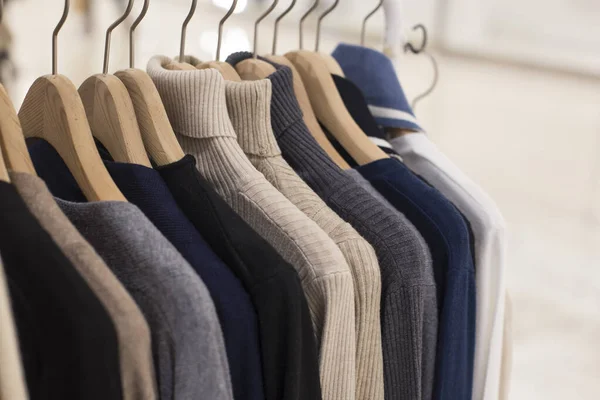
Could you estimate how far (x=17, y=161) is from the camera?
0.51 meters

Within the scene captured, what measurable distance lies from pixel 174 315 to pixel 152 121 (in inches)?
8.9

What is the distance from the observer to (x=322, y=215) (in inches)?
25.0

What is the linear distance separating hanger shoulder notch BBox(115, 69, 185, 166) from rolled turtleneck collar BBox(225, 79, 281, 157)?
0.08 metres

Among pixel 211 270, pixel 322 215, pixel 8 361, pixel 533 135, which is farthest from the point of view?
pixel 533 135

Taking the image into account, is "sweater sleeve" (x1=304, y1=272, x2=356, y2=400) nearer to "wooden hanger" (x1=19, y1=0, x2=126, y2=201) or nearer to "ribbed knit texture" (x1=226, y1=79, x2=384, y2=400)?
"ribbed knit texture" (x1=226, y1=79, x2=384, y2=400)

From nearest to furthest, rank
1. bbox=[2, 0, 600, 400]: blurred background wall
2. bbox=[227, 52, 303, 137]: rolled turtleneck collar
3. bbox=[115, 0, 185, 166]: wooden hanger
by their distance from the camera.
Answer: bbox=[115, 0, 185, 166]: wooden hanger, bbox=[227, 52, 303, 137]: rolled turtleneck collar, bbox=[2, 0, 600, 400]: blurred background wall

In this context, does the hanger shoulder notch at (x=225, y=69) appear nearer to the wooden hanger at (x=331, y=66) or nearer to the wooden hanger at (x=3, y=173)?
the wooden hanger at (x=331, y=66)

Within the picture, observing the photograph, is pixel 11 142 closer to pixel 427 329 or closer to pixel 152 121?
pixel 152 121

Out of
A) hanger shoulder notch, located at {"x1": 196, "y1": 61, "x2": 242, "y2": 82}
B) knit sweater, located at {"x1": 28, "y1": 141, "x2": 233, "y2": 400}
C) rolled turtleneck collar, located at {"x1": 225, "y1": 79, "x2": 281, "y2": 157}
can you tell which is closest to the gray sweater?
knit sweater, located at {"x1": 28, "y1": 141, "x2": 233, "y2": 400}

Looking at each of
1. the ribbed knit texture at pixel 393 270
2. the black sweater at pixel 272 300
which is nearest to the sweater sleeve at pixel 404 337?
the ribbed knit texture at pixel 393 270

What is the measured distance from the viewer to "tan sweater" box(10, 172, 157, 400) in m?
0.43

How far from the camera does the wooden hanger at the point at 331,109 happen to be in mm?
791

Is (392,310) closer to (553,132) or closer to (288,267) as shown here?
(288,267)

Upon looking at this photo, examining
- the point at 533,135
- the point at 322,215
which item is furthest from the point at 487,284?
the point at 533,135
